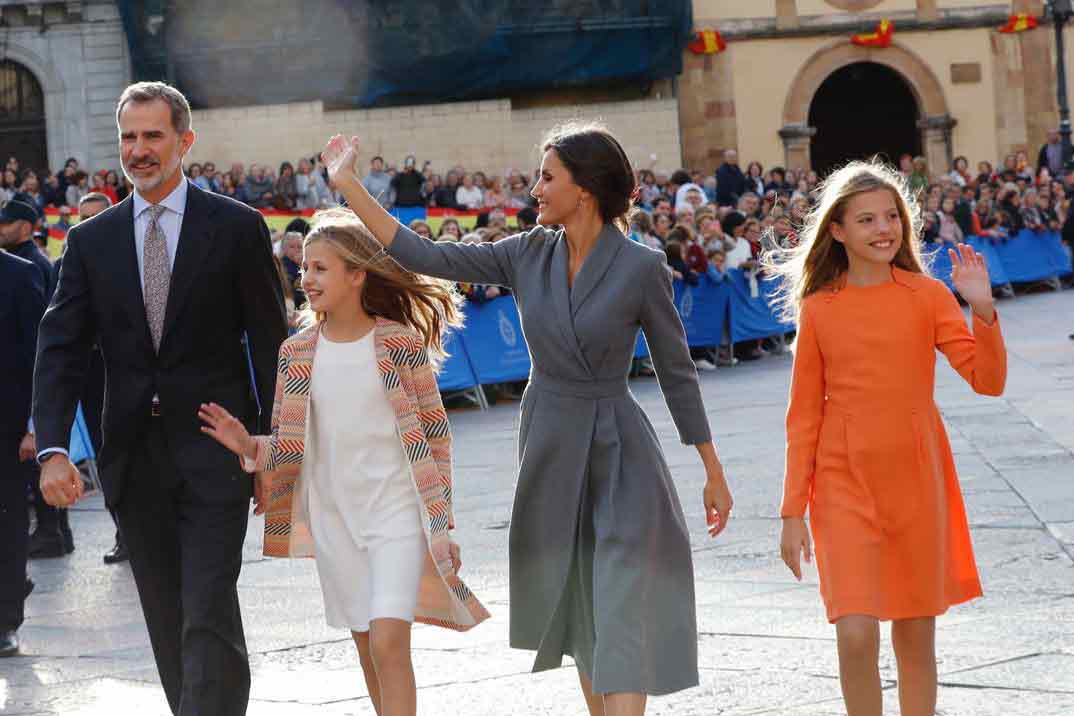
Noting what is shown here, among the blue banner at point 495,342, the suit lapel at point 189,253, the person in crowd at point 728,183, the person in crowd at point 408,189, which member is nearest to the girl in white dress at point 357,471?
the suit lapel at point 189,253

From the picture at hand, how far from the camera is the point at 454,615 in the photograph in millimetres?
5207

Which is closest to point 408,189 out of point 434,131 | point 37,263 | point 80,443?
point 434,131

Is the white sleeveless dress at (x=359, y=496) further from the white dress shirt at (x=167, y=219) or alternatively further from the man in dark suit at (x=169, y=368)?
the white dress shirt at (x=167, y=219)

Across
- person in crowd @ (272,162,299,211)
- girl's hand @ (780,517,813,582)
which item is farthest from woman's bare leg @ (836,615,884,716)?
→ person in crowd @ (272,162,299,211)

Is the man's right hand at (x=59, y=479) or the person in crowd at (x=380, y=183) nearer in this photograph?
the man's right hand at (x=59, y=479)

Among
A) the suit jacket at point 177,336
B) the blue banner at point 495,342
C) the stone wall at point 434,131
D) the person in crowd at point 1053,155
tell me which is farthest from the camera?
the stone wall at point 434,131

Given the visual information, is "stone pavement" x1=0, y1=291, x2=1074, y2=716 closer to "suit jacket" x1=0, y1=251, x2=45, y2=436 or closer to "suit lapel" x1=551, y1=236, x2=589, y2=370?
"suit jacket" x1=0, y1=251, x2=45, y2=436

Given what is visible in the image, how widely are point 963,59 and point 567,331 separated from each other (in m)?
35.5

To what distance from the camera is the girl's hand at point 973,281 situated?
477 centimetres

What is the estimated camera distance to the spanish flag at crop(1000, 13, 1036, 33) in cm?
3866

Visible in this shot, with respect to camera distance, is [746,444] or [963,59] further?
[963,59]

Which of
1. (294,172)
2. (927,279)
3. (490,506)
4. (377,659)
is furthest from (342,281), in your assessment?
(294,172)

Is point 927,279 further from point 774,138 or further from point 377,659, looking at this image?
point 774,138

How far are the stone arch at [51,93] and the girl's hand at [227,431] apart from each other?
30908 millimetres
